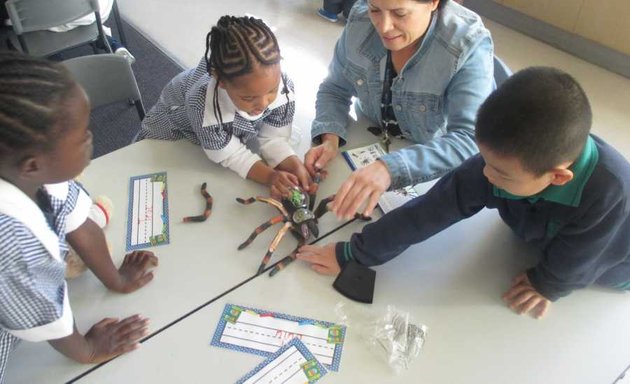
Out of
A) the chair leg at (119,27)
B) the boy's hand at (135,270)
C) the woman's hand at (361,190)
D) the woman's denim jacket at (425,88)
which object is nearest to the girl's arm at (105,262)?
the boy's hand at (135,270)

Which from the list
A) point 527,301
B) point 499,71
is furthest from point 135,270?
point 499,71

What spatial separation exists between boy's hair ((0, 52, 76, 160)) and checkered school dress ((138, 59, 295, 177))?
19.4 inches

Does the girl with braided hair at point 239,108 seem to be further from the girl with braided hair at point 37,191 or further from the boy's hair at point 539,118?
the boy's hair at point 539,118

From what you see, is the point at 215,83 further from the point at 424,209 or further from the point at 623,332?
the point at 623,332

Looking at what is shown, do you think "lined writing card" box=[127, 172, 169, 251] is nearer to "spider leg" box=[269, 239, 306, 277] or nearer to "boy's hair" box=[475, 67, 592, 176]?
"spider leg" box=[269, 239, 306, 277]

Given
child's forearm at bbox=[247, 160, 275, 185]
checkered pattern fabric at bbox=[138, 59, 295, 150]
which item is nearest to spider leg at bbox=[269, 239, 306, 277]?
child's forearm at bbox=[247, 160, 275, 185]

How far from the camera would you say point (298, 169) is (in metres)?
1.21

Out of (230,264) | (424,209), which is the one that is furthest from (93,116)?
(424,209)

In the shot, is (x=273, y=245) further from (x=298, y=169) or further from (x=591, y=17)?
(x=591, y=17)

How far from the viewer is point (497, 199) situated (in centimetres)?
100

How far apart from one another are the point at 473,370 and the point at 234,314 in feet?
1.56

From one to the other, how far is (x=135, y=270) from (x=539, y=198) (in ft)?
2.82

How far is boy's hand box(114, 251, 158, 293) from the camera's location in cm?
94

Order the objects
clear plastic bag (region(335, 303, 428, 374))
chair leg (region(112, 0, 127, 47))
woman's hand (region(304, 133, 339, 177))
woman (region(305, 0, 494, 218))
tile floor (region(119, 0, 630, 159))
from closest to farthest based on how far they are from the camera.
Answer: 1. clear plastic bag (region(335, 303, 428, 374))
2. woman (region(305, 0, 494, 218))
3. woman's hand (region(304, 133, 339, 177))
4. tile floor (region(119, 0, 630, 159))
5. chair leg (region(112, 0, 127, 47))
